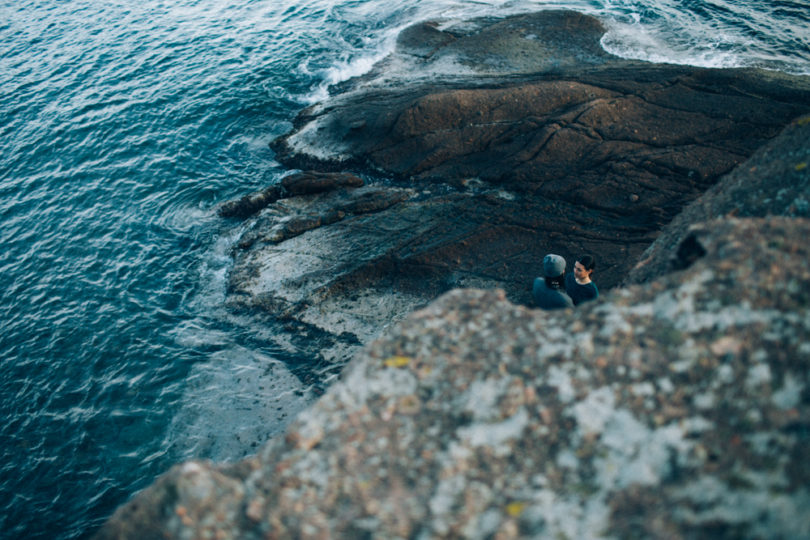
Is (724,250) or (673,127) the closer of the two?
(724,250)

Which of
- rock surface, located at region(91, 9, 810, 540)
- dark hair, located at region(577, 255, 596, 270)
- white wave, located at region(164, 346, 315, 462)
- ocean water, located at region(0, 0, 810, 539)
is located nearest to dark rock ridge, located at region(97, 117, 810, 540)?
rock surface, located at region(91, 9, 810, 540)

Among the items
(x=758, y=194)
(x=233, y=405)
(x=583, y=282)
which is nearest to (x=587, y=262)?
(x=583, y=282)

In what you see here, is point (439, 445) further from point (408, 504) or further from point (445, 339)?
point (445, 339)

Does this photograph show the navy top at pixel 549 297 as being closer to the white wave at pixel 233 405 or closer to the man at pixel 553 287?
the man at pixel 553 287

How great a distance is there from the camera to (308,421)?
3.66 metres

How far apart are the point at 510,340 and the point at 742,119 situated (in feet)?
34.8

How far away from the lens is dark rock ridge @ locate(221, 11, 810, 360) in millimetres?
9453

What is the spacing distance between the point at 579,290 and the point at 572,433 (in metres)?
4.39

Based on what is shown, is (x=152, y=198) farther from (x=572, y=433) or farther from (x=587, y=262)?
(x=572, y=433)

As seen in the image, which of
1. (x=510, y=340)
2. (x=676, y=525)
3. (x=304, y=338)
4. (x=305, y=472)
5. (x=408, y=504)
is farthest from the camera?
(x=304, y=338)

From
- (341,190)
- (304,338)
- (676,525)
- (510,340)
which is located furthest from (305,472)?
(341,190)

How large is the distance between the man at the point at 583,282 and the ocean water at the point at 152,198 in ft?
16.1

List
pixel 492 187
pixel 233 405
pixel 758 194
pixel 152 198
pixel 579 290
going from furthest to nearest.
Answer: pixel 152 198 < pixel 492 187 < pixel 233 405 < pixel 579 290 < pixel 758 194

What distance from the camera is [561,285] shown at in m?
7.06
